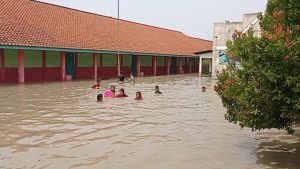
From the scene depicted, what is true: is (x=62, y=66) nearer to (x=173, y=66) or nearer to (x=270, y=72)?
(x=173, y=66)

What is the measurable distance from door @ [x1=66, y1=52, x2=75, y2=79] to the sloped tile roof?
4.21 ft

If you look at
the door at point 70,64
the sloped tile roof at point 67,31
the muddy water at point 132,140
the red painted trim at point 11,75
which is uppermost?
the sloped tile roof at point 67,31

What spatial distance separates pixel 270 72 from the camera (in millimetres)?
6156

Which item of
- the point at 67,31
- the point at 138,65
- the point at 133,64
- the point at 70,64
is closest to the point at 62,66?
the point at 70,64

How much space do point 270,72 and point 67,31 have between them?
26.3 metres

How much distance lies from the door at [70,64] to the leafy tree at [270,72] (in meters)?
23.9

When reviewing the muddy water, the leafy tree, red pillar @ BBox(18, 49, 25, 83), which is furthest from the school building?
the leafy tree

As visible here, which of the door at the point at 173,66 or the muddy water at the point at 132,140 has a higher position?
the door at the point at 173,66

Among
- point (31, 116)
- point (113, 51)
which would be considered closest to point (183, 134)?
point (31, 116)

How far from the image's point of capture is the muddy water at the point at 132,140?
7.23m

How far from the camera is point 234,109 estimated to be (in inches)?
303

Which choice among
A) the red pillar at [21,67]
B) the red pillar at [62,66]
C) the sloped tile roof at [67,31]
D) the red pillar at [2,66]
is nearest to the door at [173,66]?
the sloped tile roof at [67,31]

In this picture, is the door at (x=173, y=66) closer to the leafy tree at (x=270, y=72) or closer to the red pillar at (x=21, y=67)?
the red pillar at (x=21, y=67)

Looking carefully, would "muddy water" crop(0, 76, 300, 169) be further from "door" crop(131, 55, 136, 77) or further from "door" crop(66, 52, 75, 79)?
"door" crop(131, 55, 136, 77)
